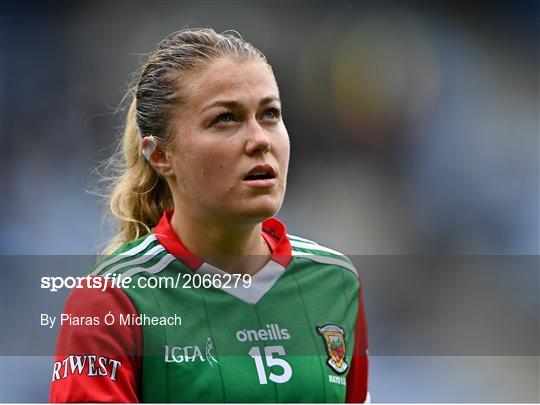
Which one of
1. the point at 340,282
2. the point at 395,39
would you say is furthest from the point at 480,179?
the point at 340,282

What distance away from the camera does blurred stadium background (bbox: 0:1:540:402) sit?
3.91 metres

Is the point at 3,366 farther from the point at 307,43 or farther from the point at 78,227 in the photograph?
the point at 307,43

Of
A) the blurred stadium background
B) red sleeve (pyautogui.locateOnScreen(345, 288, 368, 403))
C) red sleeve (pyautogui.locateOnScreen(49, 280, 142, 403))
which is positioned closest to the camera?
red sleeve (pyautogui.locateOnScreen(49, 280, 142, 403))

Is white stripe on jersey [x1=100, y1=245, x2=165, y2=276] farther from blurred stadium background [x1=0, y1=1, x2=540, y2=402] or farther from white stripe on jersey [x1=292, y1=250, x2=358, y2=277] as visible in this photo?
blurred stadium background [x1=0, y1=1, x2=540, y2=402]

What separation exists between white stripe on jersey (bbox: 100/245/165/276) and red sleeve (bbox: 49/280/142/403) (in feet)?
0.23

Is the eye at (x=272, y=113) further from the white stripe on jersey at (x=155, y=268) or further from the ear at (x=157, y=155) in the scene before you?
the white stripe on jersey at (x=155, y=268)

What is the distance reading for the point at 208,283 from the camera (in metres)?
1.65

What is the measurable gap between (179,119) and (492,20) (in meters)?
3.27

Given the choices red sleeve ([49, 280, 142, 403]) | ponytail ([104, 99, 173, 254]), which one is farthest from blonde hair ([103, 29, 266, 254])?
red sleeve ([49, 280, 142, 403])

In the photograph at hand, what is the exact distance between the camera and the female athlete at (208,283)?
151 cm

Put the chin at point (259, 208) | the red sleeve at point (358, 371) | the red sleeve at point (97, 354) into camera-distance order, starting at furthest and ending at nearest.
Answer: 1. the red sleeve at point (358, 371)
2. the chin at point (259, 208)
3. the red sleeve at point (97, 354)

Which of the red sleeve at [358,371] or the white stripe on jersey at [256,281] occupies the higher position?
the white stripe on jersey at [256,281]

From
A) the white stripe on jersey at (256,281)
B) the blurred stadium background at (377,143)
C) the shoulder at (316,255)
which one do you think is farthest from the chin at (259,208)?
the blurred stadium background at (377,143)

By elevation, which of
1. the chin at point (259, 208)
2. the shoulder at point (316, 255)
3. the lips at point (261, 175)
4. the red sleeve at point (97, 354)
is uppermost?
the shoulder at point (316, 255)
